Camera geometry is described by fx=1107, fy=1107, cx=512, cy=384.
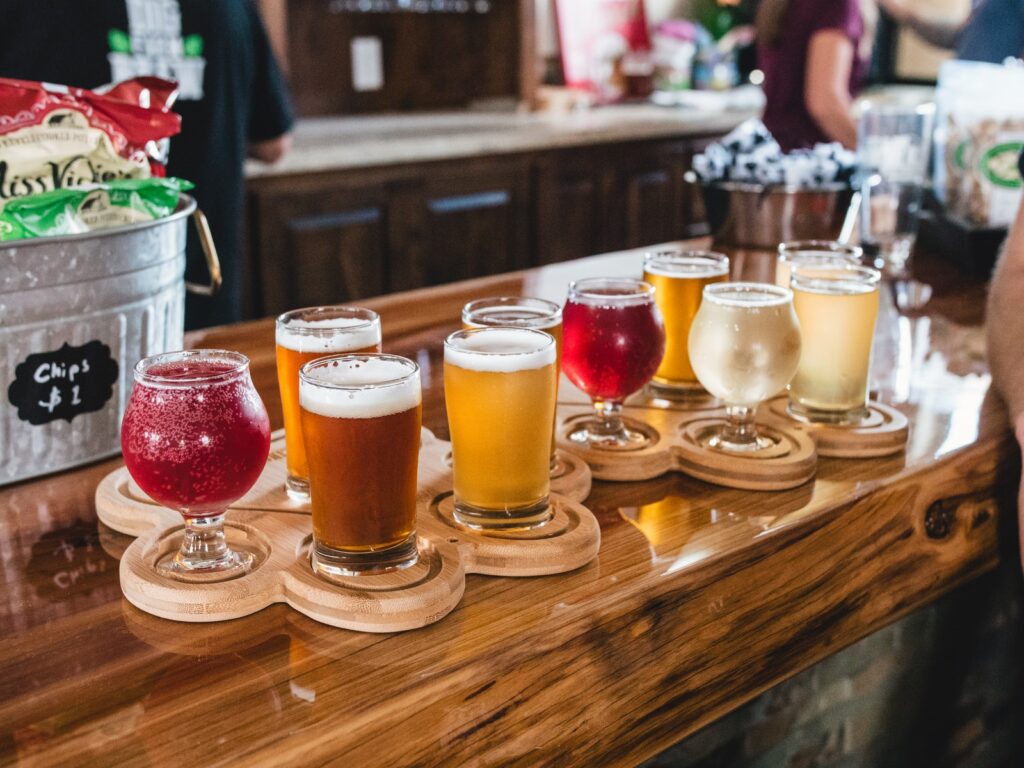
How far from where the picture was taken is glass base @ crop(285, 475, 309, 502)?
40.1 inches

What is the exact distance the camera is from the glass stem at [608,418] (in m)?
1.16

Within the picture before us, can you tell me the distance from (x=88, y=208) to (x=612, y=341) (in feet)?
1.74

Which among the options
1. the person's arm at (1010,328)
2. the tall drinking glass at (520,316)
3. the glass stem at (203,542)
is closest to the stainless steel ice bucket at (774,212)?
the person's arm at (1010,328)

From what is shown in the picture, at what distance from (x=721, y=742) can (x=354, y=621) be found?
734 millimetres

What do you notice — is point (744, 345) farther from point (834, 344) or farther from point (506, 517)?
point (506, 517)

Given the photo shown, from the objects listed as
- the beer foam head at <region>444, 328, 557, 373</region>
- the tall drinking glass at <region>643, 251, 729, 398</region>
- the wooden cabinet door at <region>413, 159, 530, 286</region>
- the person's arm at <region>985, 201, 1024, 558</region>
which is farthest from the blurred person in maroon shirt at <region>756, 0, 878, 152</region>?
the beer foam head at <region>444, 328, 557, 373</region>

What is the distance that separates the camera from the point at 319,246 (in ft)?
11.0

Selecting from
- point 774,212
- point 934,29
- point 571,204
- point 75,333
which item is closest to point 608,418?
point 75,333

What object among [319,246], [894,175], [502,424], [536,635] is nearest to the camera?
[536,635]

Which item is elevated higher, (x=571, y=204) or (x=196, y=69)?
(x=196, y=69)

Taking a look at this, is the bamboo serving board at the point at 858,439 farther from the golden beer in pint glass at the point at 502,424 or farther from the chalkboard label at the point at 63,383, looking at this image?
the chalkboard label at the point at 63,383

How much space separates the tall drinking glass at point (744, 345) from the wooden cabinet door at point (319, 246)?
2.32 meters

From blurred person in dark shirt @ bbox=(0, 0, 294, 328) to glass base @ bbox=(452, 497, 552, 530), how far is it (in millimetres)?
1298

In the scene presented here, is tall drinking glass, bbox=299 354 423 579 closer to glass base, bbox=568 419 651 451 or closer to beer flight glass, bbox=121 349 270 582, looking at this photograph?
beer flight glass, bbox=121 349 270 582
